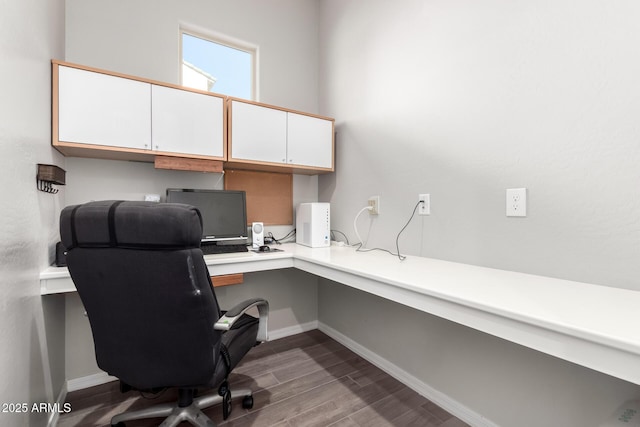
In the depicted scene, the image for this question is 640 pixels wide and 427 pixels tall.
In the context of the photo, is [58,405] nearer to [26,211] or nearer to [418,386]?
[26,211]

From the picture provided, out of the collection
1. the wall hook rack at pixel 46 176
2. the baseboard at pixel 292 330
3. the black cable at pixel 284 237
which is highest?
the wall hook rack at pixel 46 176

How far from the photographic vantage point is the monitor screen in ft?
6.71

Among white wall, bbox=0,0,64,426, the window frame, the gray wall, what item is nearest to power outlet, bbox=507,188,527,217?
the gray wall

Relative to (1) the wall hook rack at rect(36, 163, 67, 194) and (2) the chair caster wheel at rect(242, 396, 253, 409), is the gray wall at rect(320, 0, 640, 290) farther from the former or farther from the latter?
(1) the wall hook rack at rect(36, 163, 67, 194)

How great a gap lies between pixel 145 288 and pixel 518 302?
1.25 metres

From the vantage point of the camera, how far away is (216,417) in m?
1.54

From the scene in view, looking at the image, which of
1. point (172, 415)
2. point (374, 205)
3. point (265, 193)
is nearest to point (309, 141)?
point (265, 193)

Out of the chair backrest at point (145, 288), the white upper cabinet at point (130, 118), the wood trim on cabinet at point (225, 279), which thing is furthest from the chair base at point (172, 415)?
the white upper cabinet at point (130, 118)

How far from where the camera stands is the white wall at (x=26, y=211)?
931 mm

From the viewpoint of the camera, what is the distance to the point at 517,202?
1335 millimetres

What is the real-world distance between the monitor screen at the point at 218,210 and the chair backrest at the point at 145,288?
97 centimetres

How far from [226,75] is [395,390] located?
2.68 m

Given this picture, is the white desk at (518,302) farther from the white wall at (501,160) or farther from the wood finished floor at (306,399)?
the wood finished floor at (306,399)

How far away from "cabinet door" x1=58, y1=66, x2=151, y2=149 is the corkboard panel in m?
0.71
